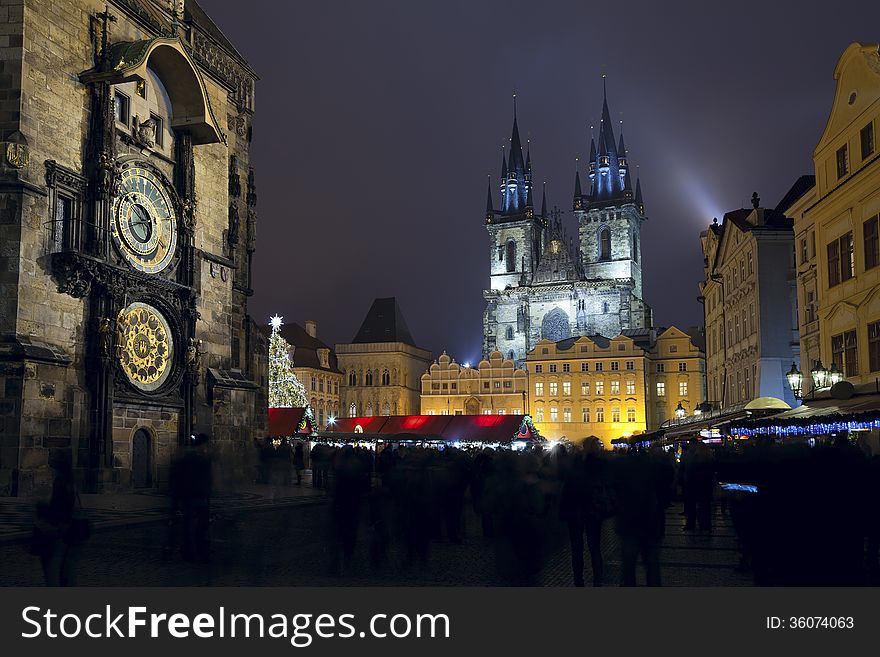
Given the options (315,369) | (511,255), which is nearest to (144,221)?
(315,369)

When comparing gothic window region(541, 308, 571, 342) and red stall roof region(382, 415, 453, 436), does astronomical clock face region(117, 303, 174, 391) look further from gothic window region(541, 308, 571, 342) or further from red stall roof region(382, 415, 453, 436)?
gothic window region(541, 308, 571, 342)

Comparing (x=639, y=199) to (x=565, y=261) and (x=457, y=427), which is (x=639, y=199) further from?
(x=457, y=427)

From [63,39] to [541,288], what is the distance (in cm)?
9196

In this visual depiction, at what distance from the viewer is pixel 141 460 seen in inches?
938

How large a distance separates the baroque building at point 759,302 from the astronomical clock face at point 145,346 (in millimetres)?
23444

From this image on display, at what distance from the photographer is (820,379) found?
2288 cm

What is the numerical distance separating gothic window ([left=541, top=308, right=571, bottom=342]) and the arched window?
11.3m

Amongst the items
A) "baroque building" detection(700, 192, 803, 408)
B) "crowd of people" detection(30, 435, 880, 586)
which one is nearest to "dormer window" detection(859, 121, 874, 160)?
"baroque building" detection(700, 192, 803, 408)

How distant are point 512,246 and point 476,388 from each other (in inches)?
1259

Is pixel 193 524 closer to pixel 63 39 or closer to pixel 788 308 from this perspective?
pixel 63 39

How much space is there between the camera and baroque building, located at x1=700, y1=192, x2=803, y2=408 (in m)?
36.7

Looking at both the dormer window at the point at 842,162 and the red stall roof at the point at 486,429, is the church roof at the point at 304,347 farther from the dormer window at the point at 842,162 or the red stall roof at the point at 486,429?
the dormer window at the point at 842,162
